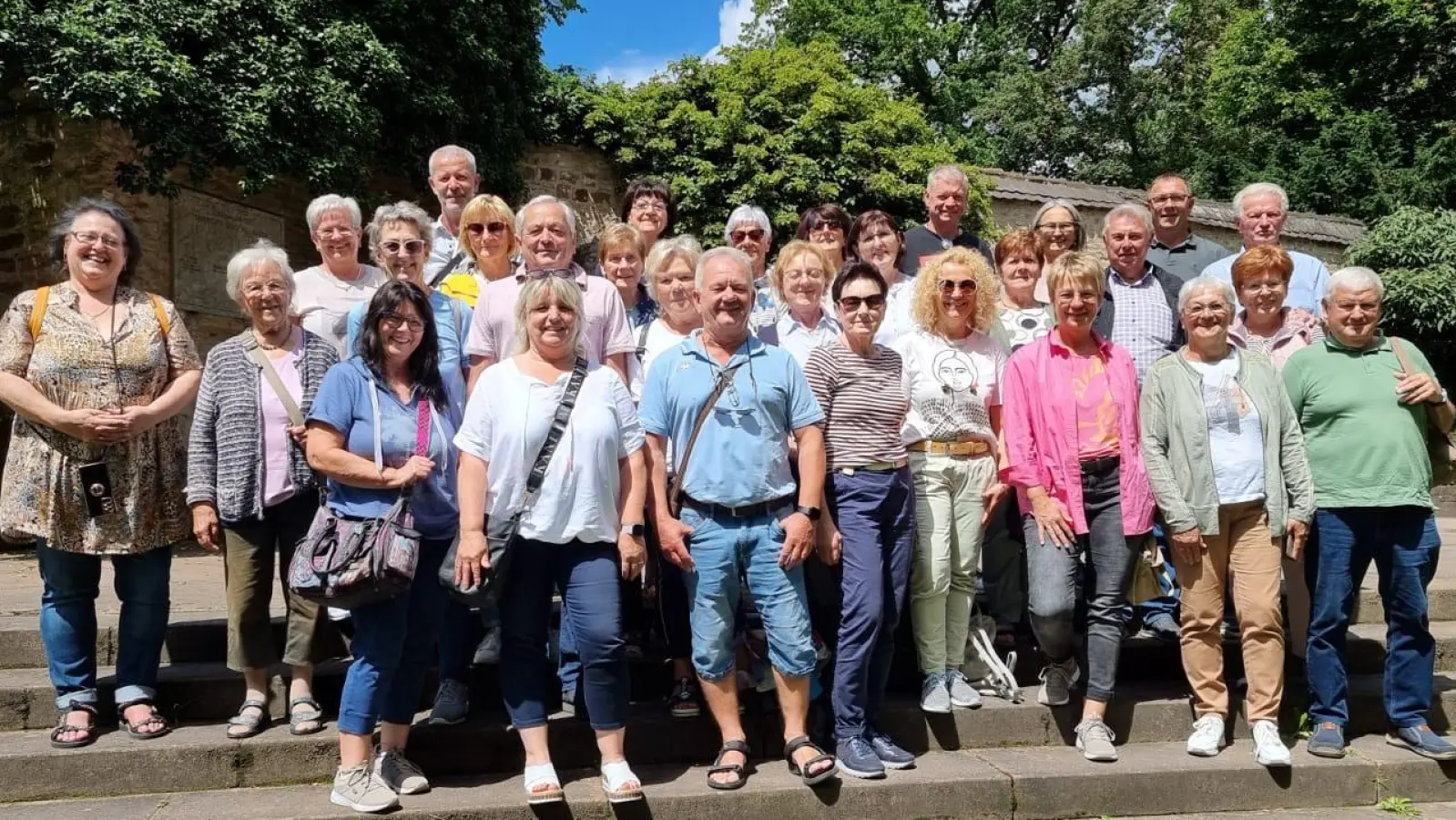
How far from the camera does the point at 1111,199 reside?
45.5ft

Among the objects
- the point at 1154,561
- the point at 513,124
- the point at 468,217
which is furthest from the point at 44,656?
the point at 513,124

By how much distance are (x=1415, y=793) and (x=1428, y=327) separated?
36.3ft

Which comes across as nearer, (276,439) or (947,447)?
(276,439)

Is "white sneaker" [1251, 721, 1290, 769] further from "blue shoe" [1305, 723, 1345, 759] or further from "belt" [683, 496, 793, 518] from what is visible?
"belt" [683, 496, 793, 518]

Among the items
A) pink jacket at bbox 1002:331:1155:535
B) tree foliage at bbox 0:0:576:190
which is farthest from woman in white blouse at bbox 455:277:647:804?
tree foliage at bbox 0:0:576:190

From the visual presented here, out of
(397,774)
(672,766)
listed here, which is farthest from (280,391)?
(672,766)

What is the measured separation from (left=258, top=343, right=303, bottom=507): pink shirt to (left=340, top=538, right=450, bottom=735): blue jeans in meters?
0.58

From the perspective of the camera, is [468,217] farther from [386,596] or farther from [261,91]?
[261,91]

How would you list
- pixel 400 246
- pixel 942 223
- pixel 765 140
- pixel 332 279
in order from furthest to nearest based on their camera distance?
1. pixel 765 140
2. pixel 942 223
3. pixel 332 279
4. pixel 400 246

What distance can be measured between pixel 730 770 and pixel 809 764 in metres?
0.27

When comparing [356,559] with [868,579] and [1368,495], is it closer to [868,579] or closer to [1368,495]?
[868,579]

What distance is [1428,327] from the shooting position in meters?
12.9

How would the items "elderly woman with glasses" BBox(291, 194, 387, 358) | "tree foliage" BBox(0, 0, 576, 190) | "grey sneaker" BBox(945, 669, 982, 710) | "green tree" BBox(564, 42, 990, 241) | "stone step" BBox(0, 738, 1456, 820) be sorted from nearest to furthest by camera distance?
"stone step" BBox(0, 738, 1456, 820)
"grey sneaker" BBox(945, 669, 982, 710)
"elderly woman with glasses" BBox(291, 194, 387, 358)
"tree foliage" BBox(0, 0, 576, 190)
"green tree" BBox(564, 42, 990, 241)

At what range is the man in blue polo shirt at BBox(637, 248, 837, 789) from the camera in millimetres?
3477
